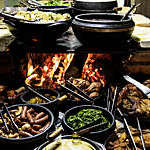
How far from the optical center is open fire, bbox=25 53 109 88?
4.72 meters

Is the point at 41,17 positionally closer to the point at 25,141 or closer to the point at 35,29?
the point at 35,29

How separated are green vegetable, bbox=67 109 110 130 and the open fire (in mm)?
1099

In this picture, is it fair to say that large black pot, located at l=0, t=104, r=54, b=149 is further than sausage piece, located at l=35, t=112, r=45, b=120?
No

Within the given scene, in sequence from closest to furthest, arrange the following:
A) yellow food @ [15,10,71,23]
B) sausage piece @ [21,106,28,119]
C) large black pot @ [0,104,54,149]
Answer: large black pot @ [0,104,54,149], sausage piece @ [21,106,28,119], yellow food @ [15,10,71,23]

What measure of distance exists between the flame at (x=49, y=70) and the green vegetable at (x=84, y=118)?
3.96 ft

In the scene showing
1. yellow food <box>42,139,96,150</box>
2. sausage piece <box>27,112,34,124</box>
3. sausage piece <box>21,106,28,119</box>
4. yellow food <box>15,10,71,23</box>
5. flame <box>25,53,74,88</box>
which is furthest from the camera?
flame <box>25,53,74,88</box>

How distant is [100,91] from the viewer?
4.59 meters

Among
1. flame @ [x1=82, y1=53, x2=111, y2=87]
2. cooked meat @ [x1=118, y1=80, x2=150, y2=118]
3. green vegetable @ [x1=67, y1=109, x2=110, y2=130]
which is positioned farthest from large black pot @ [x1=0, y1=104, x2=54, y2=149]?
flame @ [x1=82, y1=53, x2=111, y2=87]

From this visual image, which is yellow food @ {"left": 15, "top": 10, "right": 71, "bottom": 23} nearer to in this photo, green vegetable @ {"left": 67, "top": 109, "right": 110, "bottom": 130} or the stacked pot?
the stacked pot

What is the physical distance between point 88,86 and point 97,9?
1573mm

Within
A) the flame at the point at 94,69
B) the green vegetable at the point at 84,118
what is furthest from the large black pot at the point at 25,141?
the flame at the point at 94,69

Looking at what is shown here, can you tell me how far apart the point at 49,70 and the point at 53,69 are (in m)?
0.09

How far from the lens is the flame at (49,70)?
471 centimetres

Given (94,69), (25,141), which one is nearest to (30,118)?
(25,141)
